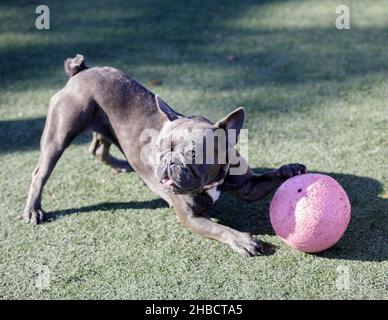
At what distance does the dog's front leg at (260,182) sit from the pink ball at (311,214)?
356 millimetres

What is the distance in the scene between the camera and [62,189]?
15.0ft

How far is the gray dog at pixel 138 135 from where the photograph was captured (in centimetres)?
376

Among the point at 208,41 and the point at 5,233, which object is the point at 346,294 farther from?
the point at 208,41

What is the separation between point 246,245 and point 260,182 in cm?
57

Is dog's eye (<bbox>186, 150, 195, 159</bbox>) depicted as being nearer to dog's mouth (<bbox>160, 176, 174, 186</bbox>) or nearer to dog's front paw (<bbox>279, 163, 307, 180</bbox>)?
dog's mouth (<bbox>160, 176, 174, 186</bbox>)

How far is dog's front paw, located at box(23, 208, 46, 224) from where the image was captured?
13.7 ft

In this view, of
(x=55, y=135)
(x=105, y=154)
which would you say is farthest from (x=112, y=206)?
(x=55, y=135)

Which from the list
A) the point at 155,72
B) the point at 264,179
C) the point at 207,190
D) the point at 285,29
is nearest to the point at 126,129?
the point at 207,190

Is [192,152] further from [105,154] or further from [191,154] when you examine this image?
[105,154]

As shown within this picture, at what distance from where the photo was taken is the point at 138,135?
4.12m

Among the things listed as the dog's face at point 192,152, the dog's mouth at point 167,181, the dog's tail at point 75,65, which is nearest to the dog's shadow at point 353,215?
the dog's face at point 192,152

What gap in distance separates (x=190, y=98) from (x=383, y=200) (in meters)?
2.21

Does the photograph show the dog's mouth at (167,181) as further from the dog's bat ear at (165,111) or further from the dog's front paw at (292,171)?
the dog's front paw at (292,171)

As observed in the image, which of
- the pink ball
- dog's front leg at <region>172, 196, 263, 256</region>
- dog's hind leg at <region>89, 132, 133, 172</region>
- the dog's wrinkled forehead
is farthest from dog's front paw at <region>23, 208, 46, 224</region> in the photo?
the pink ball
